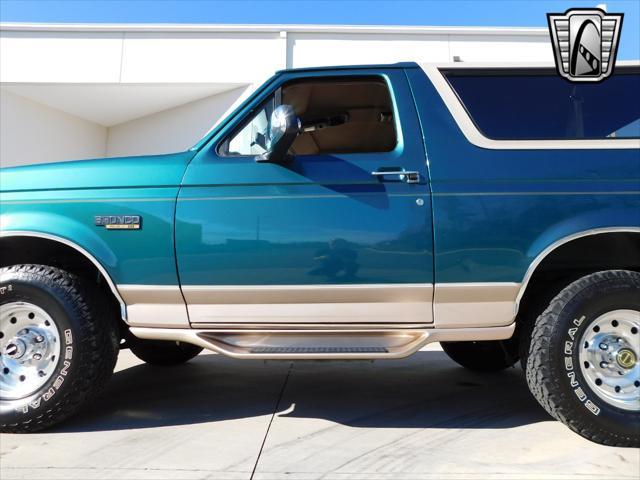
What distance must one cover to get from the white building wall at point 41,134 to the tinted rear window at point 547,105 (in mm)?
13617

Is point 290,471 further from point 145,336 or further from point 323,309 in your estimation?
point 145,336

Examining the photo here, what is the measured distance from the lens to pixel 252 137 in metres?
2.81

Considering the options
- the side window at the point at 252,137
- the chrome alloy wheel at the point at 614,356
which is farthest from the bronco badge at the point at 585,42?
the side window at the point at 252,137

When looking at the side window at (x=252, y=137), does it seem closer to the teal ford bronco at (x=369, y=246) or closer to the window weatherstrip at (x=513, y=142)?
the teal ford bronco at (x=369, y=246)

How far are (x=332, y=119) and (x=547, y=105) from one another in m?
1.40

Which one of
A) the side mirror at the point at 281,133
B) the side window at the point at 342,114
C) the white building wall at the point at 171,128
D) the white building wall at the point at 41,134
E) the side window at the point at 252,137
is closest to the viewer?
the side mirror at the point at 281,133

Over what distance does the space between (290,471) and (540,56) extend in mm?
12516

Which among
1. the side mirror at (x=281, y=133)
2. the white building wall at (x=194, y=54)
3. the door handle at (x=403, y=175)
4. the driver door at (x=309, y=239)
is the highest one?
the white building wall at (x=194, y=54)

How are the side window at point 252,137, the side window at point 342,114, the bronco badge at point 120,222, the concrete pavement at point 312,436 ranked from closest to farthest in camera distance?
the concrete pavement at point 312,436, the bronco badge at point 120,222, the side window at point 252,137, the side window at point 342,114

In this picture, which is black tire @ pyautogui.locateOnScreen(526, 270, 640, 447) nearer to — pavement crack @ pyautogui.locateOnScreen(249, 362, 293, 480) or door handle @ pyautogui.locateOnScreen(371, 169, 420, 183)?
door handle @ pyautogui.locateOnScreen(371, 169, 420, 183)

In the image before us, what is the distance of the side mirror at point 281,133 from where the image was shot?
2328 millimetres

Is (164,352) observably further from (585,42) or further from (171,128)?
(171,128)

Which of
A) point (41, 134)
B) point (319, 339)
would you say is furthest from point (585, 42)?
point (41, 134)

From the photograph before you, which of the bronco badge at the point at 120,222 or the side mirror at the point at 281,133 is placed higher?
the side mirror at the point at 281,133
